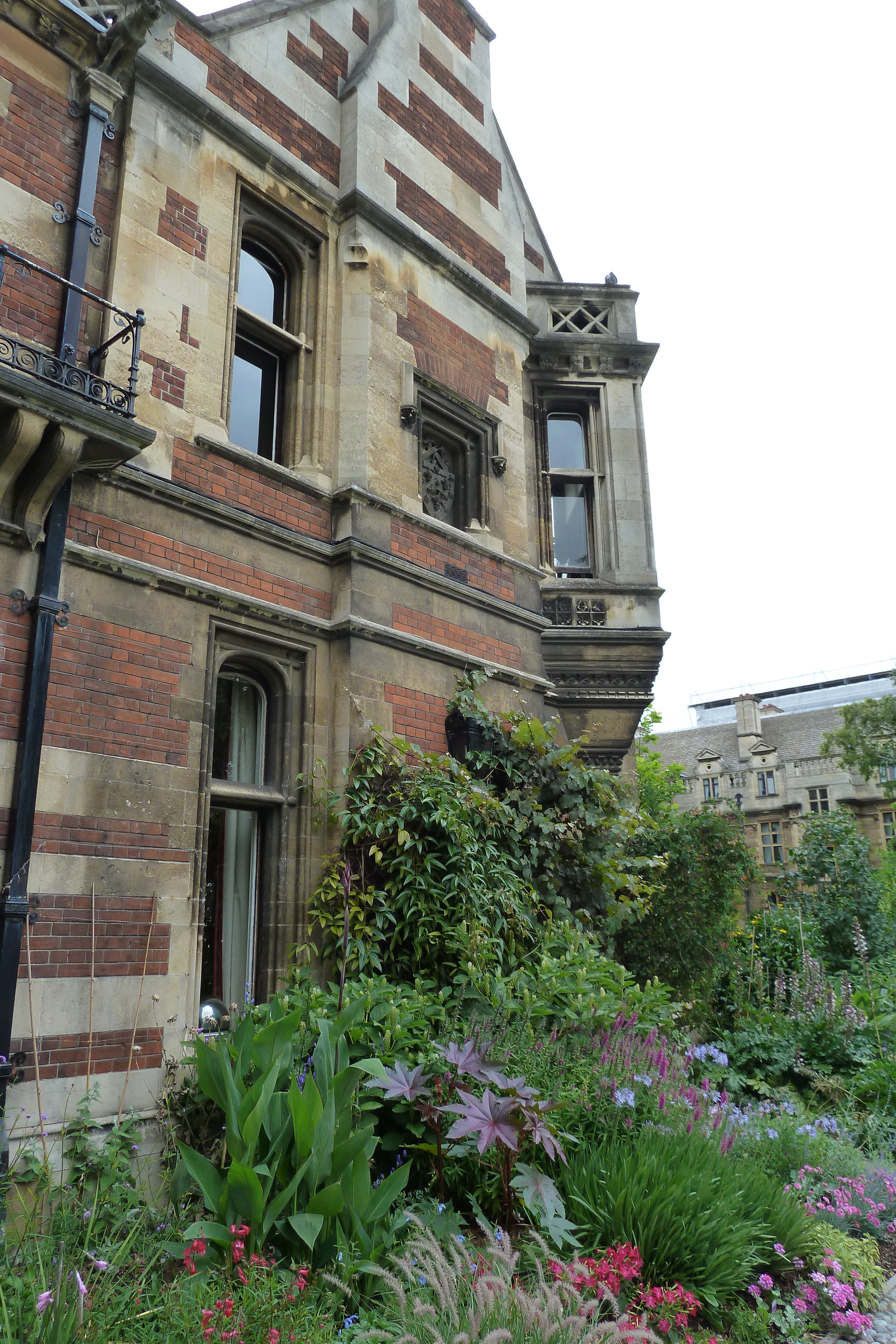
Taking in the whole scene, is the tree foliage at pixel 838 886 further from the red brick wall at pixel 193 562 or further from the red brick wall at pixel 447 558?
the red brick wall at pixel 193 562

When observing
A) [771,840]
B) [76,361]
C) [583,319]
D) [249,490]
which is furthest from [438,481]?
[771,840]

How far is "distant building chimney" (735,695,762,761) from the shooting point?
47.9 m

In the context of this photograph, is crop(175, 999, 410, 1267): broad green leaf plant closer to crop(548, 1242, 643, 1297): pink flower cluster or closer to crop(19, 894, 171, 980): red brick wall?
crop(548, 1242, 643, 1297): pink flower cluster

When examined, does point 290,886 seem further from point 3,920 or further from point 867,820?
A: point 867,820

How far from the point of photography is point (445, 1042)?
193 inches

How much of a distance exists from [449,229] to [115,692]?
20.0 feet

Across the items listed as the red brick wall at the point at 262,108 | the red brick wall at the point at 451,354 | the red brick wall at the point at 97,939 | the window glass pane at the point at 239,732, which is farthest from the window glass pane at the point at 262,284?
the red brick wall at the point at 97,939

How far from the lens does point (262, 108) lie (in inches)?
301

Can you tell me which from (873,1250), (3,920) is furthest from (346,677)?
(873,1250)

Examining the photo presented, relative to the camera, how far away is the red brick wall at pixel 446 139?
347 inches

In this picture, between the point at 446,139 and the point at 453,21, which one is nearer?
the point at 446,139

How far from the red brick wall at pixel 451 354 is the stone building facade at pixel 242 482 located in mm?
42

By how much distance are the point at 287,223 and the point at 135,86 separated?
61.6 inches

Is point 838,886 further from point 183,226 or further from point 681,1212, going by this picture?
point 183,226
